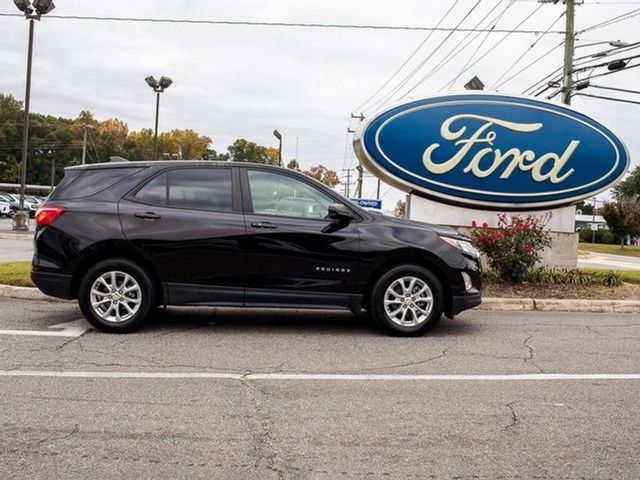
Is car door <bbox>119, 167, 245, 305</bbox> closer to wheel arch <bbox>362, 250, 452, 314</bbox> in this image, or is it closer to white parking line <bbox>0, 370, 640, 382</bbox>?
wheel arch <bbox>362, 250, 452, 314</bbox>

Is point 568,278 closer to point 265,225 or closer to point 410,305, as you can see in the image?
point 410,305

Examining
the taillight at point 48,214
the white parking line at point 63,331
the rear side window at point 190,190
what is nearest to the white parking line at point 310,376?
the white parking line at point 63,331

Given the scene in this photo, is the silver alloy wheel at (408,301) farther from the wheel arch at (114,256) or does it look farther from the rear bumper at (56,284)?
the rear bumper at (56,284)

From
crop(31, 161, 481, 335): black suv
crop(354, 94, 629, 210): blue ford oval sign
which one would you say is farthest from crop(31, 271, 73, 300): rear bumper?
crop(354, 94, 629, 210): blue ford oval sign

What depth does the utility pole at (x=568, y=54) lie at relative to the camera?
21703mm

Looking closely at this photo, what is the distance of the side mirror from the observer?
255 inches

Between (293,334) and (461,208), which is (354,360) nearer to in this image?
(293,334)

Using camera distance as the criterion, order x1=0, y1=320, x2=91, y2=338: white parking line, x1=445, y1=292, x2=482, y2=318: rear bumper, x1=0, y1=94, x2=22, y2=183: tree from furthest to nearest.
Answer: x1=0, y1=94, x2=22, y2=183: tree, x1=445, y1=292, x2=482, y2=318: rear bumper, x1=0, y1=320, x2=91, y2=338: white parking line

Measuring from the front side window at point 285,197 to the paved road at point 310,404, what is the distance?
4.44 ft

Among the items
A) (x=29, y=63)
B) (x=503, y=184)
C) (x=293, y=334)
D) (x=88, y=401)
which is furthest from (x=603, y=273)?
(x=29, y=63)

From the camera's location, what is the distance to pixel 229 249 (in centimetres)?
647

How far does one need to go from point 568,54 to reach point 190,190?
1943cm

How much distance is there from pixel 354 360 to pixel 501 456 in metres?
2.26

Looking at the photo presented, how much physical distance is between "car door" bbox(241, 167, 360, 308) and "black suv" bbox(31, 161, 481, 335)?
11mm
